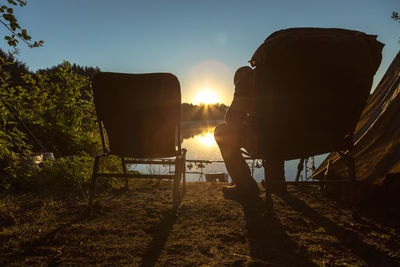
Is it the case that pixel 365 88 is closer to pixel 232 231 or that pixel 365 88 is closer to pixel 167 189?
pixel 232 231

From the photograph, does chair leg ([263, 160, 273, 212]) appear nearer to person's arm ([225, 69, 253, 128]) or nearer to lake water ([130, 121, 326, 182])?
person's arm ([225, 69, 253, 128])

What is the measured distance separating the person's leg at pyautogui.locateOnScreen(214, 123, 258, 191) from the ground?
1.40 ft

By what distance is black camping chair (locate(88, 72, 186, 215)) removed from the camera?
2580mm

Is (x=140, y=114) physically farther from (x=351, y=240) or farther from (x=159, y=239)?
(x=351, y=240)

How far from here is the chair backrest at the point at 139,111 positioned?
258cm

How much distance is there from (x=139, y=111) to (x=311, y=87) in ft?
6.52

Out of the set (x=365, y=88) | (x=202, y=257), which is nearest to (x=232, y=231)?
(x=202, y=257)

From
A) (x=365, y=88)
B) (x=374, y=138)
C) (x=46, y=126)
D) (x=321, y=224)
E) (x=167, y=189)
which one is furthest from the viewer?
(x=46, y=126)

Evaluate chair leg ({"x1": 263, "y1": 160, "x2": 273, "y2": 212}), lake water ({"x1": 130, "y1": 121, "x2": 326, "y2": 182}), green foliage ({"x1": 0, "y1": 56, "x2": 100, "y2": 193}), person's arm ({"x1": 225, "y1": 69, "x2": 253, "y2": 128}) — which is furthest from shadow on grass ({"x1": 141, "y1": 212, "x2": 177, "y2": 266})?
lake water ({"x1": 130, "y1": 121, "x2": 326, "y2": 182})

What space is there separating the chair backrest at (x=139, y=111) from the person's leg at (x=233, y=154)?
0.74 metres

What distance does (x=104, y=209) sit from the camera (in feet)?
9.47

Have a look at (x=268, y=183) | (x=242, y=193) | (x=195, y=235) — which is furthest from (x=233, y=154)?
(x=195, y=235)

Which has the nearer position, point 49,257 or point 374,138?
point 49,257

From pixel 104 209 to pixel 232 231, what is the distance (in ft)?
5.94
